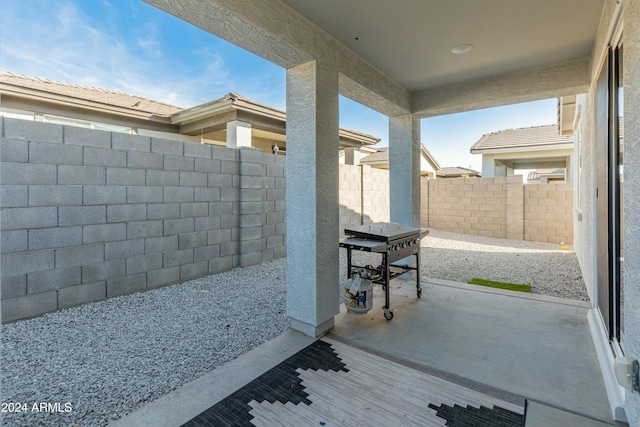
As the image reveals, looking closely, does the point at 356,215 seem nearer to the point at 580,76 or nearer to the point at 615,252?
the point at 580,76

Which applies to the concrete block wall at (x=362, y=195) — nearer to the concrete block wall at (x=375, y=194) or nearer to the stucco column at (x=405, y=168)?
the concrete block wall at (x=375, y=194)

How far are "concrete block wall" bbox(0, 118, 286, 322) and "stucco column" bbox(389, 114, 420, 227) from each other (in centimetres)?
246

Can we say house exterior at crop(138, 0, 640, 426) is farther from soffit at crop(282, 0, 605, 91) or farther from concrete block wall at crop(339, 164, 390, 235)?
concrete block wall at crop(339, 164, 390, 235)

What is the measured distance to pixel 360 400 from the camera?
2.03 m

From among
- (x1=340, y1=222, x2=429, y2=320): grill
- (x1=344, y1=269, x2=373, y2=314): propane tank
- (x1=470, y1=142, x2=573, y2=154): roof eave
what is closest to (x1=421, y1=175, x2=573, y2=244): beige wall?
(x1=470, y1=142, x2=573, y2=154): roof eave

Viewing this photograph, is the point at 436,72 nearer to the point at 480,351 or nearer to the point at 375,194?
the point at 480,351

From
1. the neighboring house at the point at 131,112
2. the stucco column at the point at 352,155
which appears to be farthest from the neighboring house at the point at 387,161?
the neighboring house at the point at 131,112

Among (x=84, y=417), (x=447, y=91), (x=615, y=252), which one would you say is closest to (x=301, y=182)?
(x=84, y=417)

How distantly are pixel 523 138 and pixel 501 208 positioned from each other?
556 cm

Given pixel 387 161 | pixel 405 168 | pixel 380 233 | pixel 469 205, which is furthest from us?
pixel 387 161

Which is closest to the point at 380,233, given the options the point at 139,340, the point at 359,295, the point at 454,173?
the point at 359,295

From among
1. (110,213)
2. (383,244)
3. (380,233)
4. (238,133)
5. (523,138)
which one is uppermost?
(523,138)

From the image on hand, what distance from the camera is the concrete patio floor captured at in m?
1.95

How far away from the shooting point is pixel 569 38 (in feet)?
9.92
